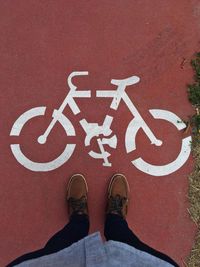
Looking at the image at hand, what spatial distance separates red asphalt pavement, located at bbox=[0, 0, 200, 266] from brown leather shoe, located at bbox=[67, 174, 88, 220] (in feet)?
0.25

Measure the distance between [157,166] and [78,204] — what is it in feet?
2.73

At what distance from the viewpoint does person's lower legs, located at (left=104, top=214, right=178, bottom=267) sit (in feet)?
11.0

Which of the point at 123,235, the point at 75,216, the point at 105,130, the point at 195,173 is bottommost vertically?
the point at 123,235

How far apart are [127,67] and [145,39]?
33 cm

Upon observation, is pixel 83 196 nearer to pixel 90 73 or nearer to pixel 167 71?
pixel 90 73

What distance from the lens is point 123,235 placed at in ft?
11.9

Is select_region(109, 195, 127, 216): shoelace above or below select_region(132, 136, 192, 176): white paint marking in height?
below

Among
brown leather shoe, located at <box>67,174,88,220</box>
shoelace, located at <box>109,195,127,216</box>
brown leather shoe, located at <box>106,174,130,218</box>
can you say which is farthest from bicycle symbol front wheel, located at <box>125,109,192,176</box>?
brown leather shoe, located at <box>67,174,88,220</box>

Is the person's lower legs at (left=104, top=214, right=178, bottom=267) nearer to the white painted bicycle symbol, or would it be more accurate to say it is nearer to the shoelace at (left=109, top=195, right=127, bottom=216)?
the shoelace at (left=109, top=195, right=127, bottom=216)

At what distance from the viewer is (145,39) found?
13.7ft

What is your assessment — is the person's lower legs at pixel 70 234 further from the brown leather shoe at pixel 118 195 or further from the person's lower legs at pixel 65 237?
the brown leather shoe at pixel 118 195

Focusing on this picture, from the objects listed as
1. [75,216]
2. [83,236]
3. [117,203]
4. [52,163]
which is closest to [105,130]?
[52,163]

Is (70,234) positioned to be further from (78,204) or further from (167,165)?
(167,165)

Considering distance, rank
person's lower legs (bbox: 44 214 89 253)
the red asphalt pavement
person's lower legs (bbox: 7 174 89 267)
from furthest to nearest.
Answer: the red asphalt pavement, person's lower legs (bbox: 7 174 89 267), person's lower legs (bbox: 44 214 89 253)
